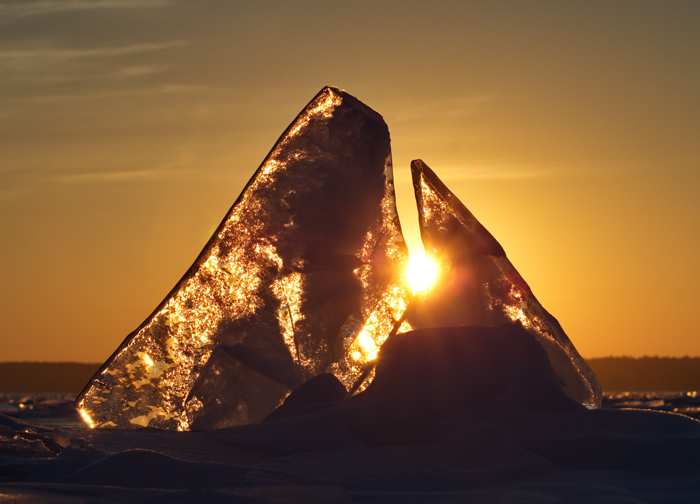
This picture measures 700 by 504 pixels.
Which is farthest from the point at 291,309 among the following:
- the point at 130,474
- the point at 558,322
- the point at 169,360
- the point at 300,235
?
the point at 130,474

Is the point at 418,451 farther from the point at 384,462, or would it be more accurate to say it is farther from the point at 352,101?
the point at 352,101

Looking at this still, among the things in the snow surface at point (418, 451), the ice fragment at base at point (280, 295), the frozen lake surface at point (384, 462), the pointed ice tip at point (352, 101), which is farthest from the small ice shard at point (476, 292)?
the frozen lake surface at point (384, 462)

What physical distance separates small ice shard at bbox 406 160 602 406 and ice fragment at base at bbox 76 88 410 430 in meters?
0.32

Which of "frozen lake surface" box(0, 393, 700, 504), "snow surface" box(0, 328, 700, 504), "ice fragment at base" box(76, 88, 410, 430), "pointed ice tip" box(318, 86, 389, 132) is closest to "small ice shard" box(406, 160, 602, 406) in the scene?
"ice fragment at base" box(76, 88, 410, 430)

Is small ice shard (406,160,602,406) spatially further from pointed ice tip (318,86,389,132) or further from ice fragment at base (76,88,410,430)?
pointed ice tip (318,86,389,132)

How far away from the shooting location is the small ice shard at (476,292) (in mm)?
4594

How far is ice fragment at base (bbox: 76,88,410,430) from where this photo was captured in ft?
14.6

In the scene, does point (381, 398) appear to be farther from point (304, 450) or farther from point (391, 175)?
point (391, 175)

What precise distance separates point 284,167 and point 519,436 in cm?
253

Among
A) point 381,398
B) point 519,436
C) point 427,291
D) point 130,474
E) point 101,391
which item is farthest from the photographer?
point 427,291

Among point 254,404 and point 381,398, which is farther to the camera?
point 254,404

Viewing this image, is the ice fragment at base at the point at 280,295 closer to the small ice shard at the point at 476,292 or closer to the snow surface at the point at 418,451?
the small ice shard at the point at 476,292

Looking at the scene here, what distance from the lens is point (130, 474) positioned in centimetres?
235

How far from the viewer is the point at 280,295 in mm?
4660
